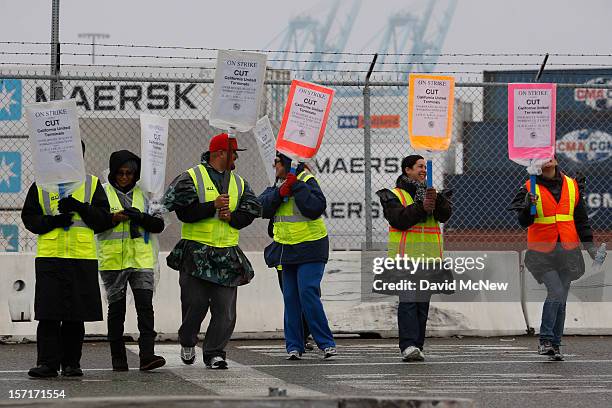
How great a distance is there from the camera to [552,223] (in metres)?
11.3

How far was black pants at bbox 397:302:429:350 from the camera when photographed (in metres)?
11.1

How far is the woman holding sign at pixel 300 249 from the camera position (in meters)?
11.1

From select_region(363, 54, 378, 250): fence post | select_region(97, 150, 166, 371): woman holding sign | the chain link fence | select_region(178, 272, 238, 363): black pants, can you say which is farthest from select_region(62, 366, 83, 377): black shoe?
select_region(363, 54, 378, 250): fence post

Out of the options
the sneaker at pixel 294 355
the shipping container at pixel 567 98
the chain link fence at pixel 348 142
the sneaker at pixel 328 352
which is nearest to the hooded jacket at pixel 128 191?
the sneaker at pixel 294 355

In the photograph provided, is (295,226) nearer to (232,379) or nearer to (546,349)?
(232,379)

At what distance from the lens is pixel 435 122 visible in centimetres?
1140

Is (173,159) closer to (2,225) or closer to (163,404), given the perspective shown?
(2,225)

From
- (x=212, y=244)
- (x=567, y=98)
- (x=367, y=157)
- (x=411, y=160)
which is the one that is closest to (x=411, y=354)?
(x=411, y=160)

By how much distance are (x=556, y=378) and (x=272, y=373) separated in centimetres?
212

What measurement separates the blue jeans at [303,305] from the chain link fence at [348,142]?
1.50 meters

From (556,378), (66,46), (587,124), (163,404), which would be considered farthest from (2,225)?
(587,124)

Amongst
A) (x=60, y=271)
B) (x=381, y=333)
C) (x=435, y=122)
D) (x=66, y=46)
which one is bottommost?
(x=381, y=333)

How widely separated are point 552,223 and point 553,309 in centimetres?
73

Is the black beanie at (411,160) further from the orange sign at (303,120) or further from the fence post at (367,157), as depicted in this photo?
the fence post at (367,157)
